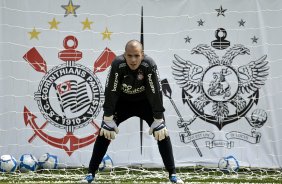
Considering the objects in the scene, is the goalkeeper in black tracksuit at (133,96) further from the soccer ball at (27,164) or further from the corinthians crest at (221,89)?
the corinthians crest at (221,89)

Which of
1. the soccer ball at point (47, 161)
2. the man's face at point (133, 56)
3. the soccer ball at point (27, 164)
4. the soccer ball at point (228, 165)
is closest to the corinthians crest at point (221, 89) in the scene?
the soccer ball at point (228, 165)

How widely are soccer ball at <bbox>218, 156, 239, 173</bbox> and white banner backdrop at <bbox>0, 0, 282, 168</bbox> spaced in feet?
1.10

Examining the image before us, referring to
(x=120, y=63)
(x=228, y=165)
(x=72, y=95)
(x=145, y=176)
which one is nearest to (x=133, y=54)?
(x=120, y=63)

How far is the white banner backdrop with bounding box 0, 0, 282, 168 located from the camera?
8.08 meters

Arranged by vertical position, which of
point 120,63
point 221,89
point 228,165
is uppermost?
point 221,89

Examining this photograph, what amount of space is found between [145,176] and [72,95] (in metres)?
1.68

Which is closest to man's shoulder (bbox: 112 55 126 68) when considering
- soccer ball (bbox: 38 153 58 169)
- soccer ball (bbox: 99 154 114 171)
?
soccer ball (bbox: 99 154 114 171)

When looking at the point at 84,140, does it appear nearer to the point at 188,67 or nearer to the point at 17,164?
the point at 17,164

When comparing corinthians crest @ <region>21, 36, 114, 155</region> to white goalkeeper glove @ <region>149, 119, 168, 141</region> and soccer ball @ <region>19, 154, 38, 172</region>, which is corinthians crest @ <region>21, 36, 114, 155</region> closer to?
soccer ball @ <region>19, 154, 38, 172</region>

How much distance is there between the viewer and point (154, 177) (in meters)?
7.36

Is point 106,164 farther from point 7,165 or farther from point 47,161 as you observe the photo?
point 7,165

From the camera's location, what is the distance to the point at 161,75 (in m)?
8.14

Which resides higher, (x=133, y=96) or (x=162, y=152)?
(x=133, y=96)

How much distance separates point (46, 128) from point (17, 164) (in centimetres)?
77
